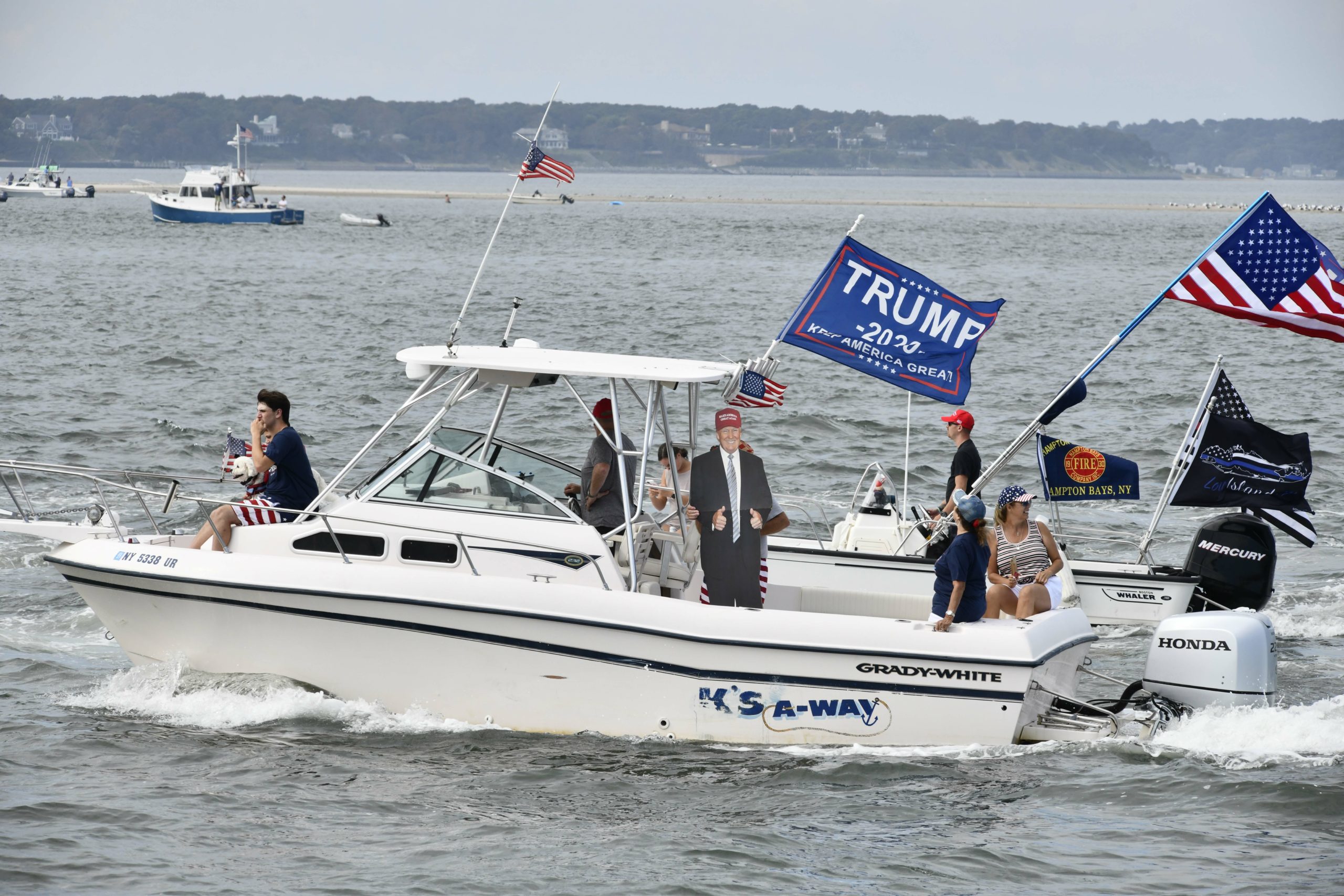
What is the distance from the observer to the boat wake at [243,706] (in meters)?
9.03

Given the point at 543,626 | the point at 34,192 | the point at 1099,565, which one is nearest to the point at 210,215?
the point at 34,192

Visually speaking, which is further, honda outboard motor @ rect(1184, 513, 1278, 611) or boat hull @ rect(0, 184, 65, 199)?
boat hull @ rect(0, 184, 65, 199)

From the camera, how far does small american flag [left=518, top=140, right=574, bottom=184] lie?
10.6m

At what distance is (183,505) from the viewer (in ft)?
51.2

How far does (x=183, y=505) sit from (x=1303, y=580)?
1122cm

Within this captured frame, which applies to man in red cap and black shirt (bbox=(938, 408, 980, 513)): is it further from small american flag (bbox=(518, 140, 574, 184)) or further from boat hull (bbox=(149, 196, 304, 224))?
boat hull (bbox=(149, 196, 304, 224))

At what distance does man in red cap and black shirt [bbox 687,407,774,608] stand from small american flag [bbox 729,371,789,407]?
63cm

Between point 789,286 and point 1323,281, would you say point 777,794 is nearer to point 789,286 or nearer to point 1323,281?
point 1323,281

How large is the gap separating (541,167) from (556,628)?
12.6 ft

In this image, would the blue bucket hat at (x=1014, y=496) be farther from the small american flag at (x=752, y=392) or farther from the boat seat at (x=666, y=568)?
the boat seat at (x=666, y=568)

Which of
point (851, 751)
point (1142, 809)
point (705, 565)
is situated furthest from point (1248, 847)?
point (705, 565)

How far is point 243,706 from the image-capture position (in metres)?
9.19

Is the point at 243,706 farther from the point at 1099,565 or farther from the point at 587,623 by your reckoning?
the point at 1099,565

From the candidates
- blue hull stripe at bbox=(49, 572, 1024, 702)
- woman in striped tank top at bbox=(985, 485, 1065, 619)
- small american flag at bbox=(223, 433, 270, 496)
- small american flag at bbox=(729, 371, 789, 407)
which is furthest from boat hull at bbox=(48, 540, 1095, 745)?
Result: small american flag at bbox=(729, 371, 789, 407)
